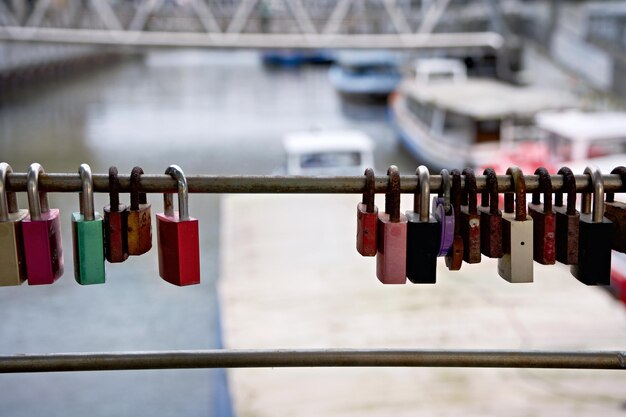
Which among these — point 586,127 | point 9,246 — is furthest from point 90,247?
point 586,127

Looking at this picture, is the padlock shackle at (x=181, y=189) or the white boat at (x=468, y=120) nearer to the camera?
the padlock shackle at (x=181, y=189)

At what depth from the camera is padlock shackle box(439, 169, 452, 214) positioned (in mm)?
1356

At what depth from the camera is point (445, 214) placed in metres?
1.38

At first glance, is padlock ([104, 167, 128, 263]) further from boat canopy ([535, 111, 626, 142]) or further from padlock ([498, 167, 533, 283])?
boat canopy ([535, 111, 626, 142])

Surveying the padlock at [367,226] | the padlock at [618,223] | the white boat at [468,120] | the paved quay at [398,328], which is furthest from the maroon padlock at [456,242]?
the white boat at [468,120]

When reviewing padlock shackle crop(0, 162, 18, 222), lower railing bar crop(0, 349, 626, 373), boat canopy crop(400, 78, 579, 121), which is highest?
boat canopy crop(400, 78, 579, 121)

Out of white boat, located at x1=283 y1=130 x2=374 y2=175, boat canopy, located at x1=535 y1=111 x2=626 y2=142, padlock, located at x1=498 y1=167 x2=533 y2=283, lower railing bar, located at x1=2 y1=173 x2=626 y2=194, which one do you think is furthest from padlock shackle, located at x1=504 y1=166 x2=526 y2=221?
white boat, located at x1=283 y1=130 x2=374 y2=175

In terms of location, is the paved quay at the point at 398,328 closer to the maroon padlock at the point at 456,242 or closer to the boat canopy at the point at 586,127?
the maroon padlock at the point at 456,242

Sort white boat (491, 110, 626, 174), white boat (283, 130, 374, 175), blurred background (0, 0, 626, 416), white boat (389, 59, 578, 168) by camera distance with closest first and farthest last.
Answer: blurred background (0, 0, 626, 416)
white boat (491, 110, 626, 174)
white boat (283, 130, 374, 175)
white boat (389, 59, 578, 168)

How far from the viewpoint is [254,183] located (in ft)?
4.28

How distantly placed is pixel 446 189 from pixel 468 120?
11323 mm

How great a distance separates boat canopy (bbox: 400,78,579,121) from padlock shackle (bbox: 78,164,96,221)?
10.9 m

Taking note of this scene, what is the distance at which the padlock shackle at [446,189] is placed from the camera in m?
1.36

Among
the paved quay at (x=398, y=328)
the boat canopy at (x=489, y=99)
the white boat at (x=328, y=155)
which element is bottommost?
the paved quay at (x=398, y=328)
